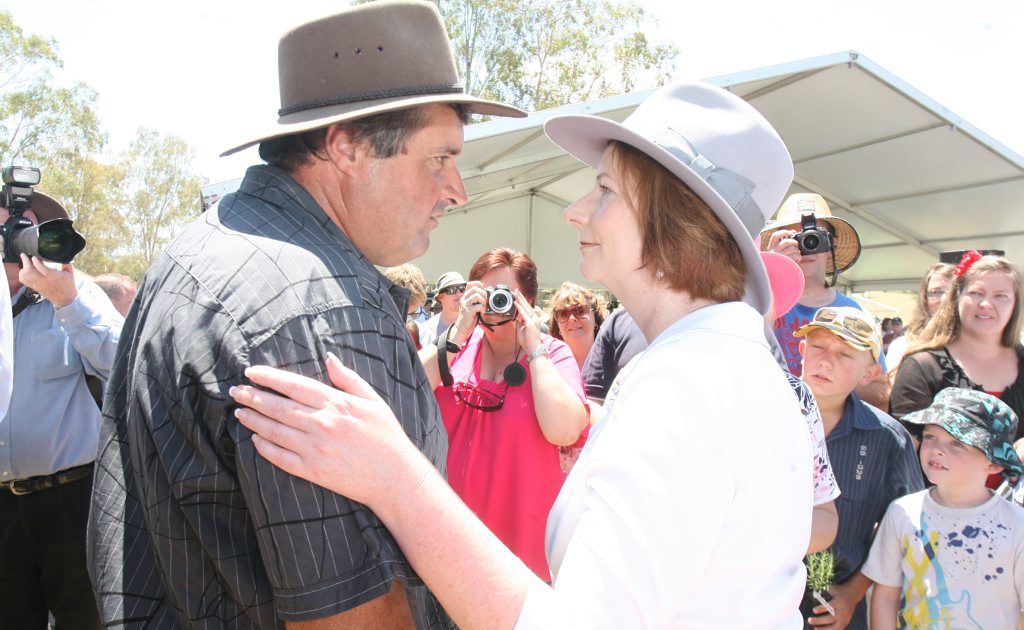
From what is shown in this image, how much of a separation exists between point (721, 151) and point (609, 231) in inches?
10.4

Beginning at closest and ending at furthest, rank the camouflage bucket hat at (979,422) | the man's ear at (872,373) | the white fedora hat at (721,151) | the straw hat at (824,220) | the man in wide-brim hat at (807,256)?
the white fedora hat at (721,151), the camouflage bucket hat at (979,422), the man's ear at (872,373), the man in wide-brim hat at (807,256), the straw hat at (824,220)

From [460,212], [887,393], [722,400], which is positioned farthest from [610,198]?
[460,212]

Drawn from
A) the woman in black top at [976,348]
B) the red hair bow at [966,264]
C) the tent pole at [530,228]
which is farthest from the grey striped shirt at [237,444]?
the tent pole at [530,228]

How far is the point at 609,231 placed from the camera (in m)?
1.35

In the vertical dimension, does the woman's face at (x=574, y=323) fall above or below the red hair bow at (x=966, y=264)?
below

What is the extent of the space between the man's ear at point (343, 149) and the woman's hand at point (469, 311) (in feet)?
5.35

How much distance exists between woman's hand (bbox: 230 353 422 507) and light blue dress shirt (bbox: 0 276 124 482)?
8.04ft

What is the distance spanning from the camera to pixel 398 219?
1306 millimetres

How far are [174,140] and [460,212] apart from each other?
34662mm

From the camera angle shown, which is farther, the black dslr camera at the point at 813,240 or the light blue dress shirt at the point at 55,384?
the black dslr camera at the point at 813,240

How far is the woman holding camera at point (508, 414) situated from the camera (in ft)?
8.31

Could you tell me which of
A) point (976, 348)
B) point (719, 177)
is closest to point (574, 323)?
point (976, 348)

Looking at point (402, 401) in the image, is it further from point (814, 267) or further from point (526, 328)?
point (814, 267)

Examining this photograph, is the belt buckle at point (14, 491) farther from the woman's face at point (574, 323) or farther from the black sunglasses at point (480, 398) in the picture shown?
the woman's face at point (574, 323)
